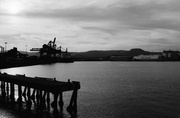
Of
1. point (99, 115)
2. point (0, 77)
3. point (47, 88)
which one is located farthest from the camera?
point (0, 77)

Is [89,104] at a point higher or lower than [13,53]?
lower

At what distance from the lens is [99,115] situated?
844 inches

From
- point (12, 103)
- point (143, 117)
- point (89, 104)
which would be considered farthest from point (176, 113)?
point (12, 103)

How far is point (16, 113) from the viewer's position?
20.0m

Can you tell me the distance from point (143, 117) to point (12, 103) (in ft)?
50.6

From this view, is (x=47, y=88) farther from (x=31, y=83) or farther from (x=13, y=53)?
(x=13, y=53)

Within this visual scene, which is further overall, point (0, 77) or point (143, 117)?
point (0, 77)

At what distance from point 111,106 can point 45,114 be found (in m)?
9.17

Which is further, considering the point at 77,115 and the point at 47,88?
the point at 77,115

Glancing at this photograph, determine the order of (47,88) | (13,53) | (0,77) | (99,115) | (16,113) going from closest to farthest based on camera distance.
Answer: (47,88) → (16,113) → (99,115) → (0,77) → (13,53)

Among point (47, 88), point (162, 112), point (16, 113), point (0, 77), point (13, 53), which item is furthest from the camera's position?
point (13, 53)

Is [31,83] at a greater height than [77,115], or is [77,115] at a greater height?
[31,83]

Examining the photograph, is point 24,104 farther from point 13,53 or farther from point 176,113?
point 13,53

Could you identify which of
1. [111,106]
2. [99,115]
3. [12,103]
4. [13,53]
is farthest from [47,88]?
[13,53]
